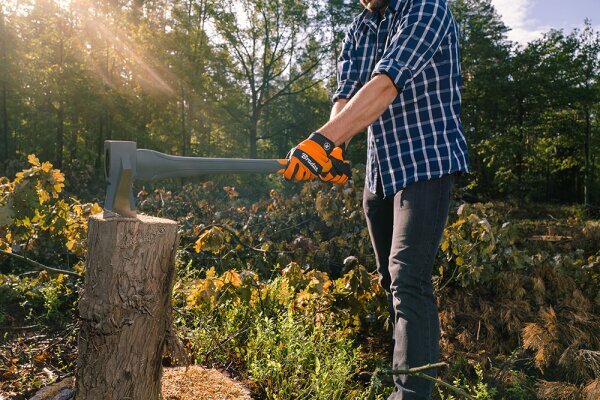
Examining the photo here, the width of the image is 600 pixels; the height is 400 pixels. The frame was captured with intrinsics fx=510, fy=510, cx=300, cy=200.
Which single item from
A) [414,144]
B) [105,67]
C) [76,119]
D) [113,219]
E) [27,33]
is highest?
[27,33]

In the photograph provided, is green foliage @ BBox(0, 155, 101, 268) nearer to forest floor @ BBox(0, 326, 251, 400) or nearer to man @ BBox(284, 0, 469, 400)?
forest floor @ BBox(0, 326, 251, 400)

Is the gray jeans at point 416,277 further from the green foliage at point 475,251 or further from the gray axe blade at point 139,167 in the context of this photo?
the green foliage at point 475,251

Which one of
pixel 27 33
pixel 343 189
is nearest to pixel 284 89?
pixel 27 33

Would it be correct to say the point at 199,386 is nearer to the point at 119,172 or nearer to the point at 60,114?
the point at 119,172

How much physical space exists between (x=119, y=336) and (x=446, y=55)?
1.57 metres

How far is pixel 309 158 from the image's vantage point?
5.80 ft

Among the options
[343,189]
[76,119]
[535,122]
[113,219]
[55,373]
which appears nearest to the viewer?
[113,219]

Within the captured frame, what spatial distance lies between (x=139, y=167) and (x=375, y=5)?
3.86 feet

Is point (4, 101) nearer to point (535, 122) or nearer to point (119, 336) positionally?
point (119, 336)

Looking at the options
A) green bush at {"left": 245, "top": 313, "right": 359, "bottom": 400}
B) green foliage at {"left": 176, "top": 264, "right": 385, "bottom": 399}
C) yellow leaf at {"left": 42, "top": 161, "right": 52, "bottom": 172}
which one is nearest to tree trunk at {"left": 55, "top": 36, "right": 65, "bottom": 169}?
yellow leaf at {"left": 42, "top": 161, "right": 52, "bottom": 172}

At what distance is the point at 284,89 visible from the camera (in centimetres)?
2300

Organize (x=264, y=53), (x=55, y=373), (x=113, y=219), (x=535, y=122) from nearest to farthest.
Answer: (x=113, y=219) < (x=55, y=373) < (x=535, y=122) < (x=264, y=53)

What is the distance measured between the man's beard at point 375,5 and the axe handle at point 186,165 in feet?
2.73

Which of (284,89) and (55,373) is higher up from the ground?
(284,89)
